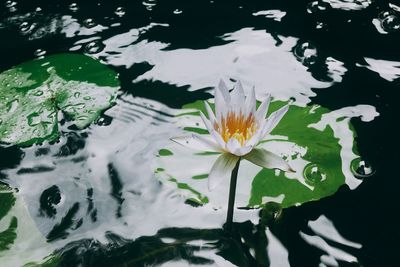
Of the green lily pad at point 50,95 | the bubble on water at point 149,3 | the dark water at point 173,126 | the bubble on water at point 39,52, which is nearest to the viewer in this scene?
the dark water at point 173,126

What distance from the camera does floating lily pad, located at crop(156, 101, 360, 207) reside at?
143 cm

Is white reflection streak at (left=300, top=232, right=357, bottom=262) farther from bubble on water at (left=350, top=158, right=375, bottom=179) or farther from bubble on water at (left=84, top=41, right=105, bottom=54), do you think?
bubble on water at (left=84, top=41, right=105, bottom=54)

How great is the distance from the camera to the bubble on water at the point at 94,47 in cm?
211

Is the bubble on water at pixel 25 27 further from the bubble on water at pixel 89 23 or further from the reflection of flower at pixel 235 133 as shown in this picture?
the reflection of flower at pixel 235 133

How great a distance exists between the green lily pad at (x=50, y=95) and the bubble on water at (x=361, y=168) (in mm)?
964

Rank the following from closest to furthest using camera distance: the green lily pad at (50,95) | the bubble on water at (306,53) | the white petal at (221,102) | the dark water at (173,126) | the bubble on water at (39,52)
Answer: the white petal at (221,102) < the dark water at (173,126) < the green lily pad at (50,95) < the bubble on water at (306,53) < the bubble on water at (39,52)

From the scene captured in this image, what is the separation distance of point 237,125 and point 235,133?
3 centimetres

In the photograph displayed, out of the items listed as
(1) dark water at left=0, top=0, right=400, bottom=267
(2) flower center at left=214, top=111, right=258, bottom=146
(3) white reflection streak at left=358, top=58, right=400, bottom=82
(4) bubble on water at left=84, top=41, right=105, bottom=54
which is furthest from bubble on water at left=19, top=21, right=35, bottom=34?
(3) white reflection streak at left=358, top=58, right=400, bottom=82

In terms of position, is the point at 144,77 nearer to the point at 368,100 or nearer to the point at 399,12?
the point at 368,100

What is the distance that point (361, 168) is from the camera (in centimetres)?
157

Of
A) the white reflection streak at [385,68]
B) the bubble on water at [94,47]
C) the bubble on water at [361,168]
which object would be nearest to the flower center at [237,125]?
the bubble on water at [361,168]

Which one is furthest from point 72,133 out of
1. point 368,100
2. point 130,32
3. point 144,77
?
point 368,100

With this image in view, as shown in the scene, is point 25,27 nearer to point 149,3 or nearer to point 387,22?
point 149,3

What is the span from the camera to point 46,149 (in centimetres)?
171
